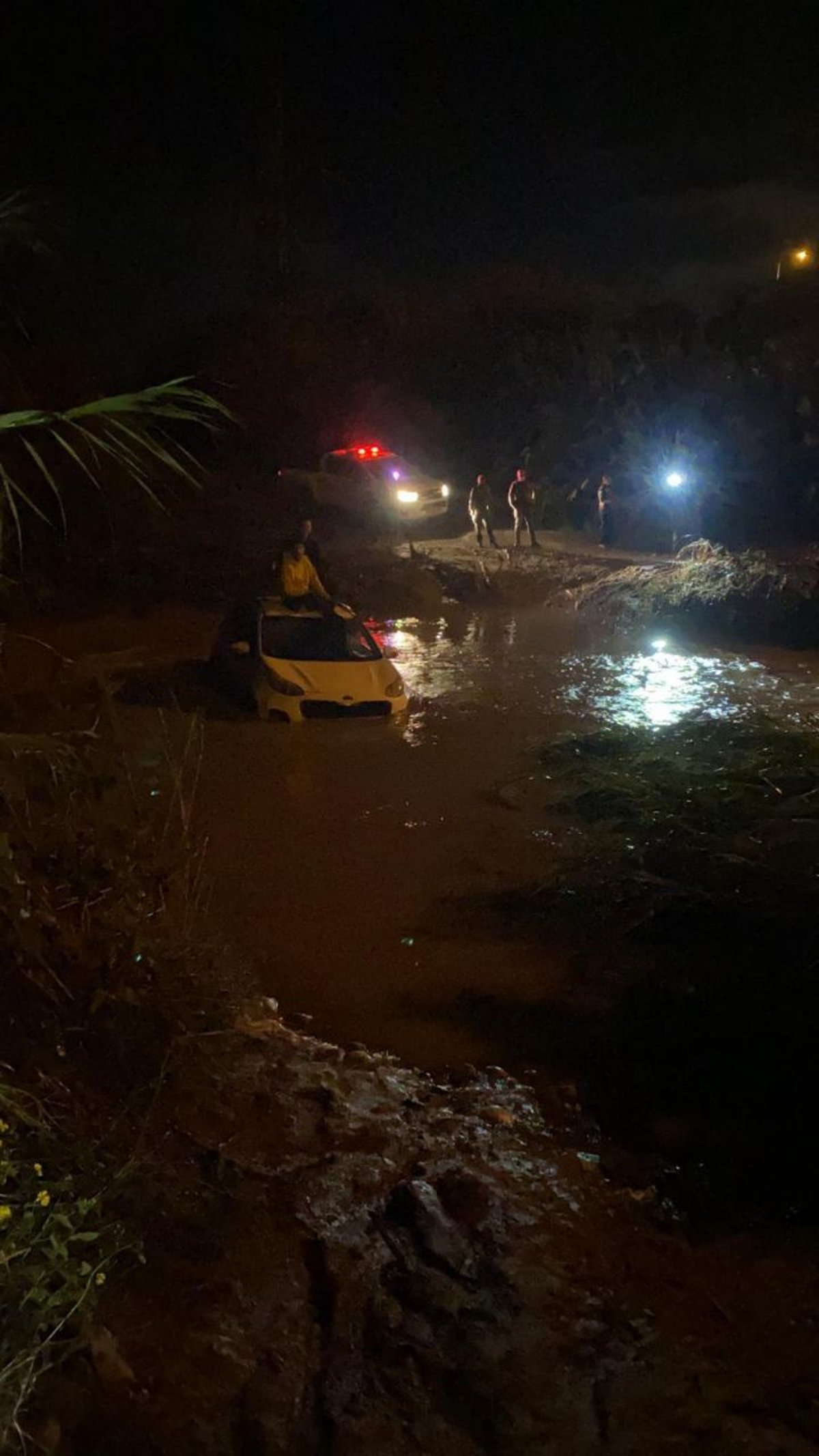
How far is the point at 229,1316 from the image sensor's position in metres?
3.09

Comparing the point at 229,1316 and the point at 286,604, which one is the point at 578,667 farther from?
the point at 229,1316

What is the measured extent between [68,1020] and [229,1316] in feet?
4.91

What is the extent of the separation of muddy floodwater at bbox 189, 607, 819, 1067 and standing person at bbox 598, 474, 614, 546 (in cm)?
685

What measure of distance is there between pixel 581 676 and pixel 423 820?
18.0ft

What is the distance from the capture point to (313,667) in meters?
11.2

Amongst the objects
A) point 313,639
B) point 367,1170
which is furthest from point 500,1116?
point 313,639

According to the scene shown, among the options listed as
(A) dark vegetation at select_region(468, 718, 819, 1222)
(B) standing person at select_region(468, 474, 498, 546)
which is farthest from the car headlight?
(B) standing person at select_region(468, 474, 498, 546)

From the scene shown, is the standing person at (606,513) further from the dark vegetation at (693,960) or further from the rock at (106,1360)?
the rock at (106,1360)

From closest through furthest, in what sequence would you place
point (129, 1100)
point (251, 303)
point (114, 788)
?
point (129, 1100) < point (114, 788) < point (251, 303)

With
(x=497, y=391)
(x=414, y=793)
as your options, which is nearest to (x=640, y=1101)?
(x=414, y=793)

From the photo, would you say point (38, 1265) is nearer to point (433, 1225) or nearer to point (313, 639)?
point (433, 1225)

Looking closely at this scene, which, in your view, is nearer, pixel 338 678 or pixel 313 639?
pixel 338 678

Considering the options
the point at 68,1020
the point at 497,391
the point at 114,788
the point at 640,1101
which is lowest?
the point at 640,1101

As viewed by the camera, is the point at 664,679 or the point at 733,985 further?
the point at 664,679
